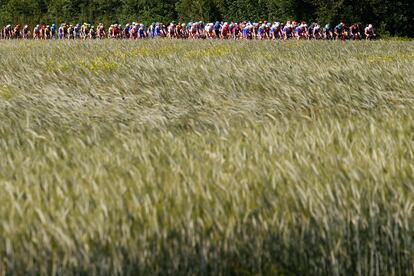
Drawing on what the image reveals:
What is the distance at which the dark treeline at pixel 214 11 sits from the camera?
50531mm

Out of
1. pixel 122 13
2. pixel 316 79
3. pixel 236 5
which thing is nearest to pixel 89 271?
pixel 316 79

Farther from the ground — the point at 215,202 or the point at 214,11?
the point at 215,202

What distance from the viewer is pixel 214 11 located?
5875 centimetres

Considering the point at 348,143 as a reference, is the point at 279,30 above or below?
below

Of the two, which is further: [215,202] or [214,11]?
[214,11]

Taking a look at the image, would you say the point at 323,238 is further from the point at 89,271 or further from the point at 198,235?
the point at 89,271

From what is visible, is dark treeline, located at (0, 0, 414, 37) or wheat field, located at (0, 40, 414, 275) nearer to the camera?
wheat field, located at (0, 40, 414, 275)

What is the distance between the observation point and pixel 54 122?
8.38 m

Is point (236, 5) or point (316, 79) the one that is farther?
point (236, 5)

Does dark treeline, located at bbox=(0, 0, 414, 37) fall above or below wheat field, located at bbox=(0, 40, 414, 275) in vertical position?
below

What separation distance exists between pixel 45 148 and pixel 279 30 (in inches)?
1737

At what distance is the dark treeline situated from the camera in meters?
50.5

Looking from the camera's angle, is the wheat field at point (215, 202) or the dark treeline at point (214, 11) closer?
the wheat field at point (215, 202)

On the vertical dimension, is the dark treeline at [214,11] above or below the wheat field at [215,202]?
below
